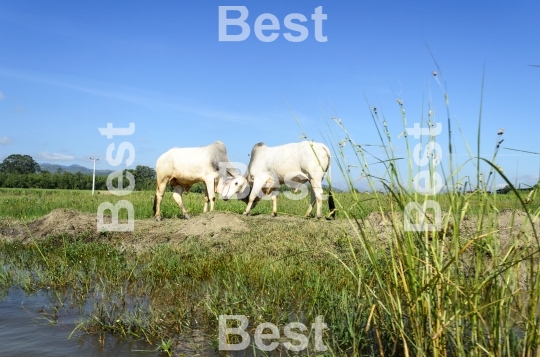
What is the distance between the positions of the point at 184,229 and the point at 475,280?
725 centimetres

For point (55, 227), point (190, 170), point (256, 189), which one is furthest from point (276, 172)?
point (55, 227)

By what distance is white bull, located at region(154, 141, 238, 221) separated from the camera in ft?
41.2

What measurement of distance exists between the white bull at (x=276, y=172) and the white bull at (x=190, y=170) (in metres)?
0.47

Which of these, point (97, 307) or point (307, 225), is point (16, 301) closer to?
point (97, 307)

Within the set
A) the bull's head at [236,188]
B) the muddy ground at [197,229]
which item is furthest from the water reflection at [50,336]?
the bull's head at [236,188]

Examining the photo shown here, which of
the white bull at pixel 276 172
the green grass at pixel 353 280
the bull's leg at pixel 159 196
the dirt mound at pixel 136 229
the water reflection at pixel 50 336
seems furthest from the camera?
the bull's leg at pixel 159 196

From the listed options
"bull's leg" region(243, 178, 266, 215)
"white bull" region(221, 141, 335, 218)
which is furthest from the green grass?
"bull's leg" region(243, 178, 266, 215)

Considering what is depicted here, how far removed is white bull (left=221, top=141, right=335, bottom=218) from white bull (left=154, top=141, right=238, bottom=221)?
470 millimetres

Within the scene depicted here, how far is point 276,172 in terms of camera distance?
12898mm

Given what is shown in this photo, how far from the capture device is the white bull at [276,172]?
1186cm

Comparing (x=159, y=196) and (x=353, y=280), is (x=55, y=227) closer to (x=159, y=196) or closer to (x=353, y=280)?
(x=159, y=196)

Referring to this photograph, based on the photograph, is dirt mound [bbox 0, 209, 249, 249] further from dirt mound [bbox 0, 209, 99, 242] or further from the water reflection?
the water reflection

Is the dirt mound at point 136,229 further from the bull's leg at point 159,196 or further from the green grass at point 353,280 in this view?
the bull's leg at point 159,196

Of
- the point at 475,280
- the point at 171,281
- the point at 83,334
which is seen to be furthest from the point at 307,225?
the point at 475,280
